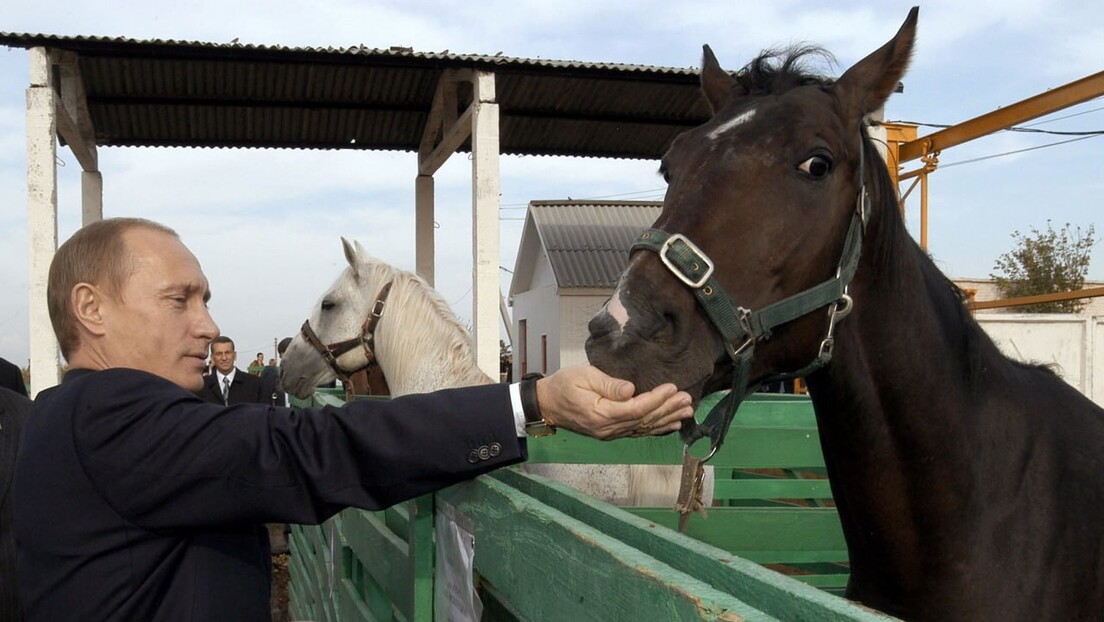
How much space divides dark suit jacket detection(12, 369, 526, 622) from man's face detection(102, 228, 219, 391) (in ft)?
0.35

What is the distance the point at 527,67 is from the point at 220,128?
5.00m

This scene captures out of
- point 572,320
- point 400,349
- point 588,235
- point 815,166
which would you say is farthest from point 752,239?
point 588,235

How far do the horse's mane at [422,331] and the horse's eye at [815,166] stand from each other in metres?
2.63

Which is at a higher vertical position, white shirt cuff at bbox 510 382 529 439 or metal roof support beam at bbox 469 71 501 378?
metal roof support beam at bbox 469 71 501 378

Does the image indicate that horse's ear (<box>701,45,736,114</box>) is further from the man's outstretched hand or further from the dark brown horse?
the man's outstretched hand

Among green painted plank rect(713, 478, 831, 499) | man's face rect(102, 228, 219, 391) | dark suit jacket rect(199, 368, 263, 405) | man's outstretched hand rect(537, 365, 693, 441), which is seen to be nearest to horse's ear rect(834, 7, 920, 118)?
man's outstretched hand rect(537, 365, 693, 441)

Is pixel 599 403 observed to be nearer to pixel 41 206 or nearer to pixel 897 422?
pixel 897 422

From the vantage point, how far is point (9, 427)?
2250 millimetres

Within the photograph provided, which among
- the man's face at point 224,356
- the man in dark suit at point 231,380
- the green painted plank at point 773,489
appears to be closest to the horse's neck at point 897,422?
the green painted plank at point 773,489

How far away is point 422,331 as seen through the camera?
450 centimetres

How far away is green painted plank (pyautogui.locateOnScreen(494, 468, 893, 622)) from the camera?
0.79 metres

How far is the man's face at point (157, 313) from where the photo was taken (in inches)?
60.0

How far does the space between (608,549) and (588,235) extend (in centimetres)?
2260

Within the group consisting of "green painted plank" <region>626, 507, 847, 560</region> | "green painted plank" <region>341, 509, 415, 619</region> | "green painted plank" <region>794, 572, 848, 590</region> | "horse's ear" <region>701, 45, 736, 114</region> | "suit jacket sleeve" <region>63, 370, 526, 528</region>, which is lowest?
"green painted plank" <region>794, 572, 848, 590</region>
